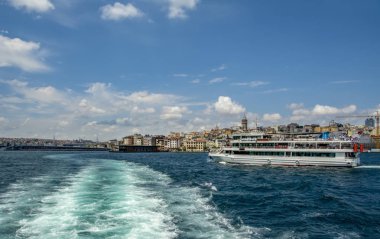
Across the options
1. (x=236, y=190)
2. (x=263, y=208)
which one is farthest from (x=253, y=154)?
(x=263, y=208)

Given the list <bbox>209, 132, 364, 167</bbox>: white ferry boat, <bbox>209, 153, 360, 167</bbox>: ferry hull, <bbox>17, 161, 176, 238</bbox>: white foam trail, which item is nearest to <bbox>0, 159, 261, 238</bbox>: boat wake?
<bbox>17, 161, 176, 238</bbox>: white foam trail

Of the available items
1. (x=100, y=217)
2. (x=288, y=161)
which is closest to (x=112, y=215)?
(x=100, y=217)

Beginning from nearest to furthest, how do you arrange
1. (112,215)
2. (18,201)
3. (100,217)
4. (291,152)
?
(100,217)
(112,215)
(18,201)
(291,152)

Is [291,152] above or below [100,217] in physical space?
above

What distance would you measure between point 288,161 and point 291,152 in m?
2.34

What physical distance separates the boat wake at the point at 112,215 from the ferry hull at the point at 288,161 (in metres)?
49.3

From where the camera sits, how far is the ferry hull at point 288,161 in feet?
260

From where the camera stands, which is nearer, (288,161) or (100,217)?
(100,217)

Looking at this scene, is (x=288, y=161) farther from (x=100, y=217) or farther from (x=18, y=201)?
(x=100, y=217)

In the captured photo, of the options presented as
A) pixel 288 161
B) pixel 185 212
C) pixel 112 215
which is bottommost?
pixel 185 212

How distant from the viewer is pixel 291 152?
285ft

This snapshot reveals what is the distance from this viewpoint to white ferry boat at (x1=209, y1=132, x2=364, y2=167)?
3152 inches

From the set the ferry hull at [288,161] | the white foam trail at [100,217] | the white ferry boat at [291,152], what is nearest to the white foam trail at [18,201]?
the white foam trail at [100,217]

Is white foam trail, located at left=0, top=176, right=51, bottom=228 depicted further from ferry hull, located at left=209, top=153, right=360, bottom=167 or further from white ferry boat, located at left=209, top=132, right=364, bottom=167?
white ferry boat, located at left=209, top=132, right=364, bottom=167
